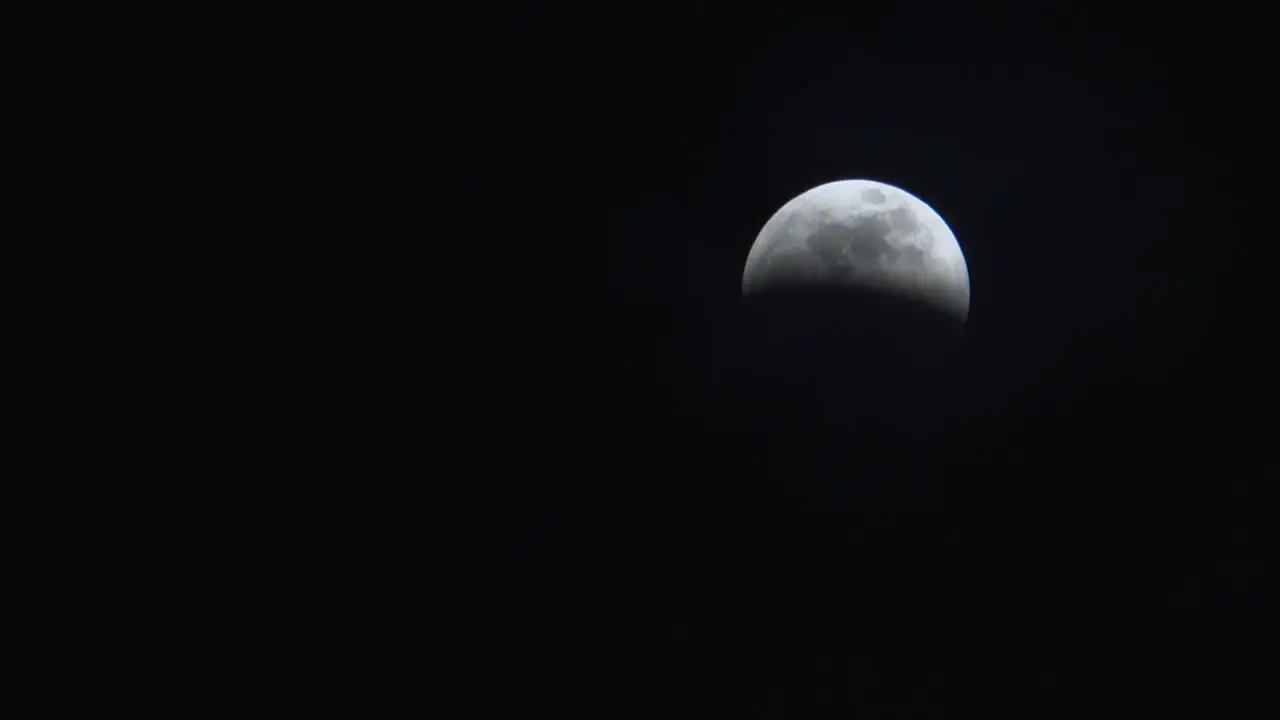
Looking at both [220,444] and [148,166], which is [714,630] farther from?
[148,166]

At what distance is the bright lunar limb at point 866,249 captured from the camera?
8.06 m

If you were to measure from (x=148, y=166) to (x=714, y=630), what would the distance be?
634cm

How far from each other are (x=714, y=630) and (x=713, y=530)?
872mm

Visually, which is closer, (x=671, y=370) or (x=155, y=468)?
(x=155, y=468)

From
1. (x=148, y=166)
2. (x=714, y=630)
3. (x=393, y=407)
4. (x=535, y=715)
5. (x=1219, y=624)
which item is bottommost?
(x=535, y=715)

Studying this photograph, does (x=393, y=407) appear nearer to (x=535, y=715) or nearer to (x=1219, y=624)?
(x=535, y=715)

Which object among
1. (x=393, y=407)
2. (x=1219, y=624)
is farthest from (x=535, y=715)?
(x=1219, y=624)

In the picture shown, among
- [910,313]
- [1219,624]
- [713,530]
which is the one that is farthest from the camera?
[713,530]

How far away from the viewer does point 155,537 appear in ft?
30.0

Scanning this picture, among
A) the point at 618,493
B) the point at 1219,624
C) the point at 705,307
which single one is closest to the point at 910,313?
the point at 705,307

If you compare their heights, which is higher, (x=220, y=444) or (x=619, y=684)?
(x=220, y=444)

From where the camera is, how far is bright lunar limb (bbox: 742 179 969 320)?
8.06 meters

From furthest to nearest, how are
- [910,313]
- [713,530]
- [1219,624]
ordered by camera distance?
1. [713,530]
2. [1219,624]
3. [910,313]

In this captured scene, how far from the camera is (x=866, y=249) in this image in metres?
8.16
